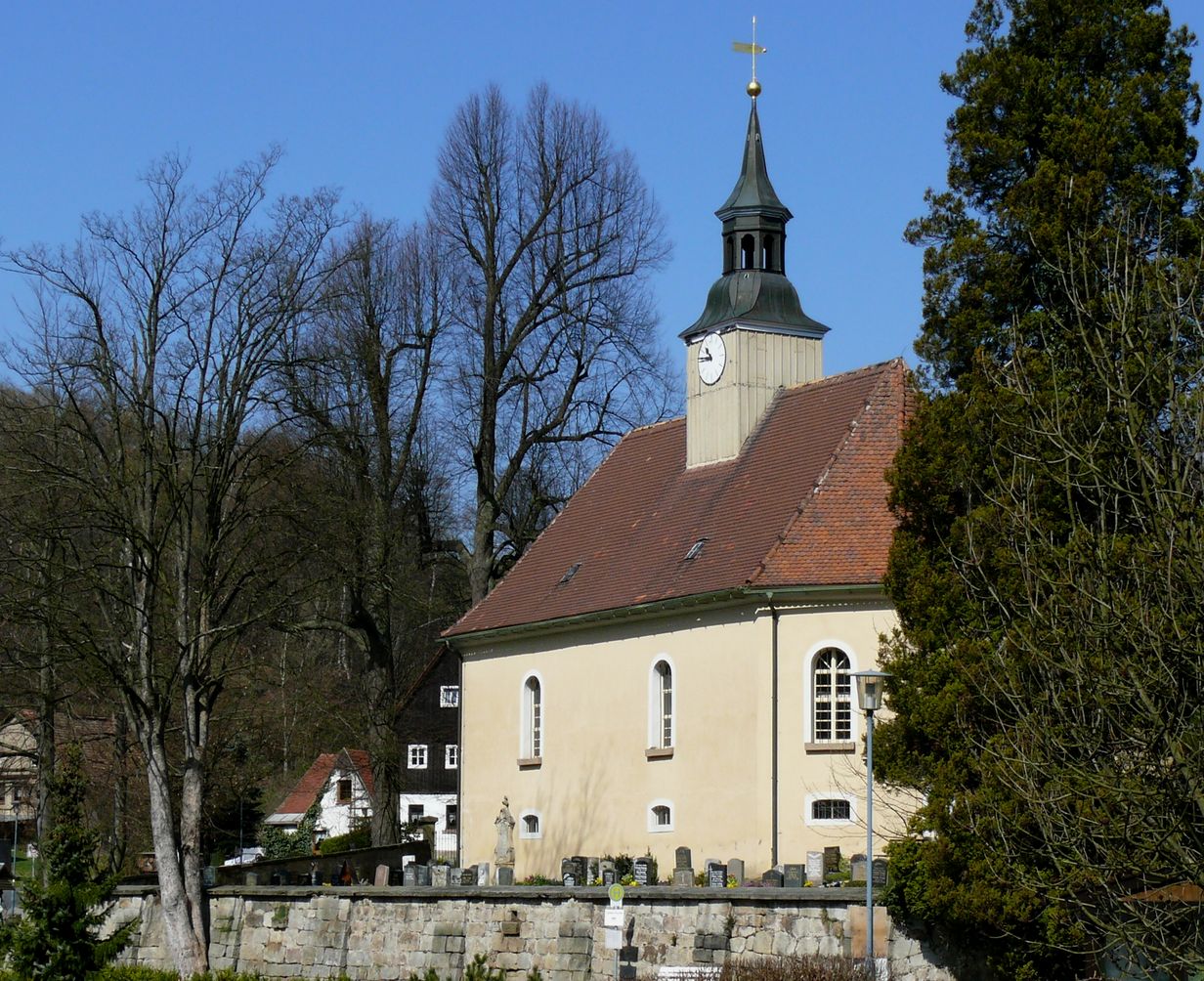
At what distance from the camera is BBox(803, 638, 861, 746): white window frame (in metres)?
28.3

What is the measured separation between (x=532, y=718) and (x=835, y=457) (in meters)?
8.88

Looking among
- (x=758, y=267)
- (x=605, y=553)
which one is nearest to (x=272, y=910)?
(x=605, y=553)

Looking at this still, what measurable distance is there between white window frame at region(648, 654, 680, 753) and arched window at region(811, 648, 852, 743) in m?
3.21

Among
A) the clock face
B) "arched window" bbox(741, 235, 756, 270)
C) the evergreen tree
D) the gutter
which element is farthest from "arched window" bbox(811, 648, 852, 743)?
"arched window" bbox(741, 235, 756, 270)

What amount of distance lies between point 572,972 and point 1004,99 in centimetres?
1252

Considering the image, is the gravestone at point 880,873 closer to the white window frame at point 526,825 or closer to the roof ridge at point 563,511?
the white window frame at point 526,825

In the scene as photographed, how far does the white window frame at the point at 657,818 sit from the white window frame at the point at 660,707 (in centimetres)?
91

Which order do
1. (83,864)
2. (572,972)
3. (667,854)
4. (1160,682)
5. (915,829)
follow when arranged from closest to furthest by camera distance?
(1160,682) < (915,829) < (572,972) < (83,864) < (667,854)

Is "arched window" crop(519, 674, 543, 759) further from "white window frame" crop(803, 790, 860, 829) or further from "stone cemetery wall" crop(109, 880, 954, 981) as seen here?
"white window frame" crop(803, 790, 860, 829)

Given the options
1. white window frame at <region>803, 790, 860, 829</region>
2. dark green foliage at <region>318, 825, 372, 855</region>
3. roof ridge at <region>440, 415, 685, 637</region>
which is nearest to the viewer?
white window frame at <region>803, 790, 860, 829</region>

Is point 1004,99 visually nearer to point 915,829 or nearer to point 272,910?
point 915,829

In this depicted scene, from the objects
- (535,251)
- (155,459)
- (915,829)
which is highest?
(535,251)

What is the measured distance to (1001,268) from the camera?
862 inches

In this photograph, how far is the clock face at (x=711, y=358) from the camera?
1324 inches
